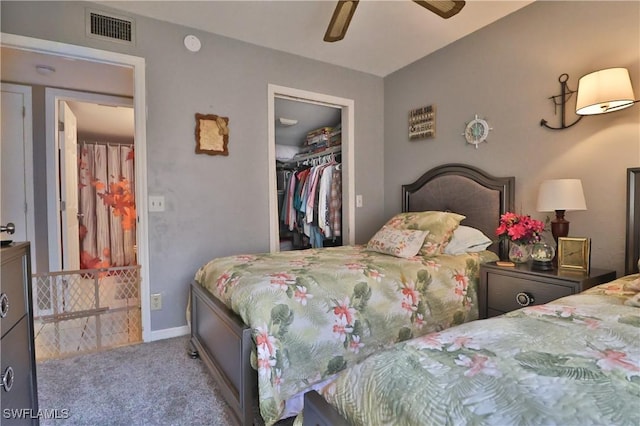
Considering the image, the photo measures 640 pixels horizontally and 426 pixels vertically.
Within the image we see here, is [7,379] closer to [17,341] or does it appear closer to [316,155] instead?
[17,341]

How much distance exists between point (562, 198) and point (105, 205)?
18.0 feet

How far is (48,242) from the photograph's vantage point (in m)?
3.38

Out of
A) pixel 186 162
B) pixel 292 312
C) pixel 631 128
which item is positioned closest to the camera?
pixel 292 312

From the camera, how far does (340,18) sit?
1972 mm

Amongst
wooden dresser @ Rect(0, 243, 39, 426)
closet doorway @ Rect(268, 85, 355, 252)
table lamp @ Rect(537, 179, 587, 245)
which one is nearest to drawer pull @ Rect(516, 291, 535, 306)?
table lamp @ Rect(537, 179, 587, 245)

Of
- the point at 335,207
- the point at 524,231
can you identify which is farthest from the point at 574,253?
the point at 335,207

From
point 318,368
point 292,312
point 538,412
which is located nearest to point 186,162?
point 292,312

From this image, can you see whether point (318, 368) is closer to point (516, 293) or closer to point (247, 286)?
point (247, 286)

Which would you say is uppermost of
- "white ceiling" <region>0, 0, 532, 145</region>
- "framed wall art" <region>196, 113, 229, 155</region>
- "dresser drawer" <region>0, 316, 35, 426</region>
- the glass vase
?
"white ceiling" <region>0, 0, 532, 145</region>

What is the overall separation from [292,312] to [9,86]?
3646 millimetres

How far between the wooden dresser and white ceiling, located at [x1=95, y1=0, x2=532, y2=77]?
80.8 inches

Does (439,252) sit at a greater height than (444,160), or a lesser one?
lesser

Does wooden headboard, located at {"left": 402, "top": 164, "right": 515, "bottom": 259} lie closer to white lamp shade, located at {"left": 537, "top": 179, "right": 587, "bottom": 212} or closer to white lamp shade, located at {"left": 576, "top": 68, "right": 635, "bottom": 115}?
white lamp shade, located at {"left": 537, "top": 179, "right": 587, "bottom": 212}

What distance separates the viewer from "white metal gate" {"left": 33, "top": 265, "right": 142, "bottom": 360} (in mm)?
2500
